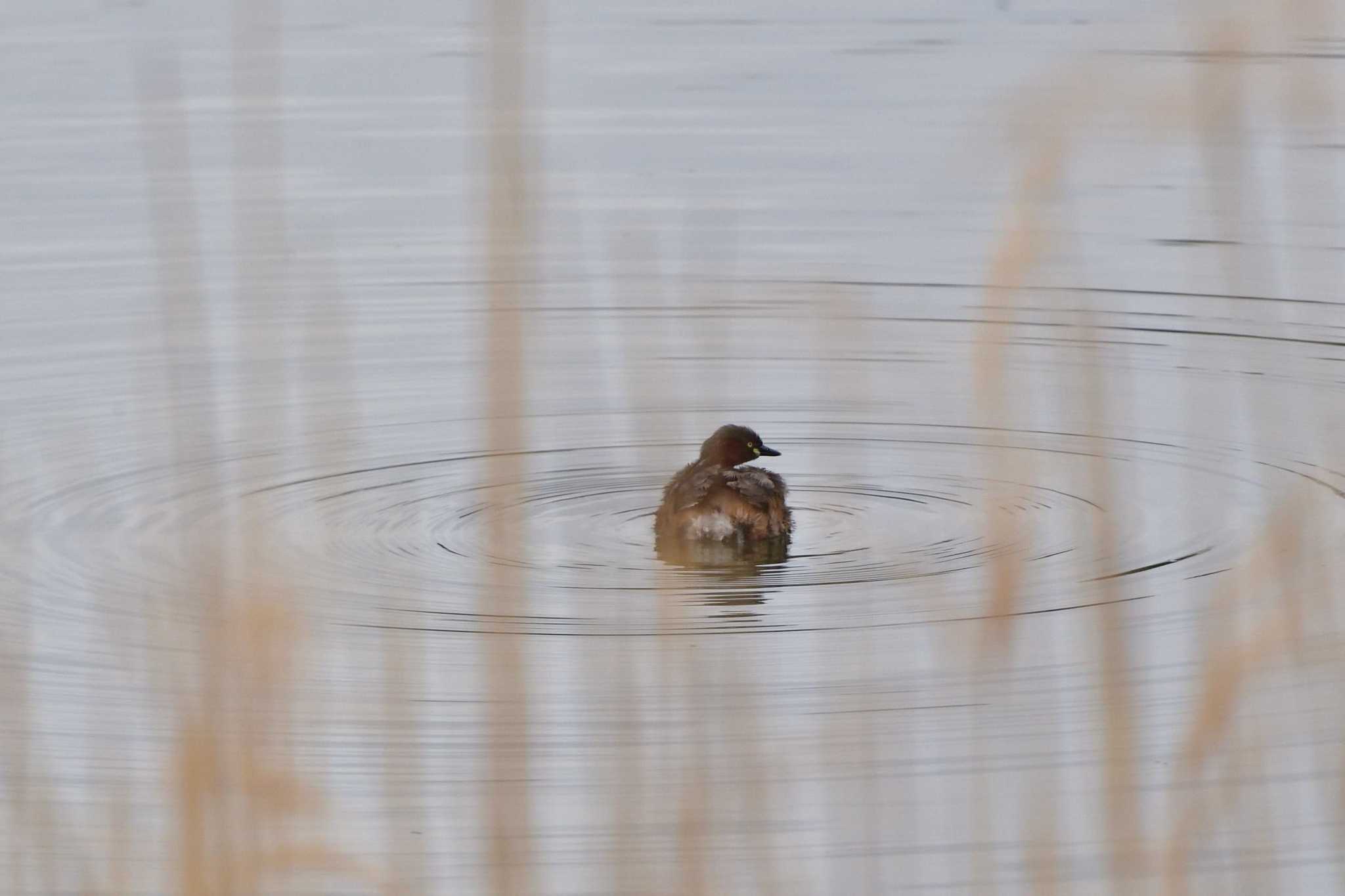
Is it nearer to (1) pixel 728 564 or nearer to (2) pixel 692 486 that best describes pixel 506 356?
(1) pixel 728 564

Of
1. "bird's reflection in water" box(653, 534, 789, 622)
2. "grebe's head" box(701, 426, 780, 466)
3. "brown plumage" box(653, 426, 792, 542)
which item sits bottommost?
"bird's reflection in water" box(653, 534, 789, 622)

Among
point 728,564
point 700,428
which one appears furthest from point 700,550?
point 700,428

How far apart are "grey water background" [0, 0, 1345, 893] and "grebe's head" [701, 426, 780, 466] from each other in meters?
0.30

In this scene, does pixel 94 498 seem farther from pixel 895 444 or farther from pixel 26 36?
pixel 26 36

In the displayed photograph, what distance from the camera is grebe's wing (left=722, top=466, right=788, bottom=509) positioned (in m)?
7.57

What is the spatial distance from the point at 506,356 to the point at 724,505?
13.3 feet

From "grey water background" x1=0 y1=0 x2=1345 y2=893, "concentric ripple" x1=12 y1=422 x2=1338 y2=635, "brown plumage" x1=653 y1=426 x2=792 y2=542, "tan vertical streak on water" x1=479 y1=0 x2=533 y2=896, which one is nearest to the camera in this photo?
"tan vertical streak on water" x1=479 y1=0 x2=533 y2=896

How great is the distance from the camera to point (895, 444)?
8789 millimetres

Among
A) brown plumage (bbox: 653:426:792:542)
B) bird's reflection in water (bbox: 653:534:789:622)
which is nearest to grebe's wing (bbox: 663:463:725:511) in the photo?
brown plumage (bbox: 653:426:792:542)

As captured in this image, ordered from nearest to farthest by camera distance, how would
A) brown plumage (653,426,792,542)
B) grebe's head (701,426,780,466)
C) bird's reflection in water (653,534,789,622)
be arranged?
bird's reflection in water (653,534,789,622), brown plumage (653,426,792,542), grebe's head (701,426,780,466)

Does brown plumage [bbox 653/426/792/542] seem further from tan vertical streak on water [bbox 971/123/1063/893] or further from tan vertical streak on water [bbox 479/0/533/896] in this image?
tan vertical streak on water [bbox 479/0/533/896]

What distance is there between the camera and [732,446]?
8.03m

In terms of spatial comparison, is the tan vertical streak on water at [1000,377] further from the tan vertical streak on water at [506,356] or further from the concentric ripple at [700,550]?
the concentric ripple at [700,550]

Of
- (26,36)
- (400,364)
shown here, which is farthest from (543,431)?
(26,36)
